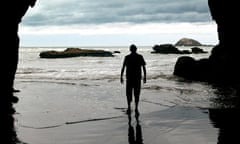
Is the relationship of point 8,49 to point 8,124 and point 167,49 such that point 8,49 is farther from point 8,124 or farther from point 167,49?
point 167,49

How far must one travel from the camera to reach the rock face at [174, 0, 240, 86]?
22281mm

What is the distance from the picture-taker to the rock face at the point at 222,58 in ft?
73.1

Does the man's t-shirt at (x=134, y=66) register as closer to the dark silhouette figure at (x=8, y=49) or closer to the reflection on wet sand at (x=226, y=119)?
the reflection on wet sand at (x=226, y=119)

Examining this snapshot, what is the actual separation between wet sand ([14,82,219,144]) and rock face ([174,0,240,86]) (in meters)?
9.59

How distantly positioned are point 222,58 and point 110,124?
18.3 meters

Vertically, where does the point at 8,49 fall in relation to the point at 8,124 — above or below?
above

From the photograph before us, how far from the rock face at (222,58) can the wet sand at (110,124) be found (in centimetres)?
959

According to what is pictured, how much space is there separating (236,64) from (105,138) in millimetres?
17268

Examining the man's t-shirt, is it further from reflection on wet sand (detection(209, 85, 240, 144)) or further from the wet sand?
reflection on wet sand (detection(209, 85, 240, 144))

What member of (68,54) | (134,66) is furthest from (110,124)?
(68,54)

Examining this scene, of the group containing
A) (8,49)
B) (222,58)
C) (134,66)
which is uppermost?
(8,49)

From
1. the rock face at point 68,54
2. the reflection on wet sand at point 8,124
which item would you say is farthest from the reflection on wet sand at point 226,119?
the rock face at point 68,54

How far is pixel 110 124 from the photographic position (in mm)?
10531

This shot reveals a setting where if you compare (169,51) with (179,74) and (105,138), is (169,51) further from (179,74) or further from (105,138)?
(105,138)
